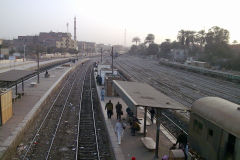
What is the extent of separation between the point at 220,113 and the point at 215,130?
60 cm

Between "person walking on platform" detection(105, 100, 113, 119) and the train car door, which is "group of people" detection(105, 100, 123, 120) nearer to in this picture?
"person walking on platform" detection(105, 100, 113, 119)

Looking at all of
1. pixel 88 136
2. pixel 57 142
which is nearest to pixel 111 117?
pixel 88 136

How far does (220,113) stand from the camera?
775 cm

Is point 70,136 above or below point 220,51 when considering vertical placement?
below

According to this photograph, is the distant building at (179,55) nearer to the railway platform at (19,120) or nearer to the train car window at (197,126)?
the railway platform at (19,120)

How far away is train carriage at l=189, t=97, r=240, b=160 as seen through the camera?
6.89 metres

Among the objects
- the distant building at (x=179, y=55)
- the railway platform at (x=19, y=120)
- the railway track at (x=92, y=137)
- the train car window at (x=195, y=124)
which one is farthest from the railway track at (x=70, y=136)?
the distant building at (x=179, y=55)

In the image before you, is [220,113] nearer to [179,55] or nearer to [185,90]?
[185,90]

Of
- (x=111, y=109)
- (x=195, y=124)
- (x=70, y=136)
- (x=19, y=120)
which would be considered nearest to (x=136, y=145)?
(x=195, y=124)

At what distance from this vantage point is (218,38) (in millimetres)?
82438

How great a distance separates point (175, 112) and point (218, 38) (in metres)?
73.9

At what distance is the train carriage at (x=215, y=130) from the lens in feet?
22.6

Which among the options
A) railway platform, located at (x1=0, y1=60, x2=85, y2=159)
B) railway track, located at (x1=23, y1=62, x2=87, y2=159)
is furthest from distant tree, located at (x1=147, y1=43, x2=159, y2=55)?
railway track, located at (x1=23, y1=62, x2=87, y2=159)

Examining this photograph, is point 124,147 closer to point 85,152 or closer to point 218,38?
point 85,152
